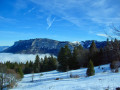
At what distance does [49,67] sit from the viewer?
43875mm

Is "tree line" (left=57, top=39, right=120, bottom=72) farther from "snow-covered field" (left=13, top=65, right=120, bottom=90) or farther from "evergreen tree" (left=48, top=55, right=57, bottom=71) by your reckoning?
"snow-covered field" (left=13, top=65, right=120, bottom=90)

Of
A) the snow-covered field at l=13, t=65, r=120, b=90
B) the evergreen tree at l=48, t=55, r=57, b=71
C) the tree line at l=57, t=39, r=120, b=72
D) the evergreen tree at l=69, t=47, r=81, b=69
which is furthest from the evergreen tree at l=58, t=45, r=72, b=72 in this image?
the snow-covered field at l=13, t=65, r=120, b=90

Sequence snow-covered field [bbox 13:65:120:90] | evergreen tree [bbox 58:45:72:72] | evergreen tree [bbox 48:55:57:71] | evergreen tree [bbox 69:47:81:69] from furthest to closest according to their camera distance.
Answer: evergreen tree [bbox 48:55:57:71] < evergreen tree [bbox 69:47:81:69] < evergreen tree [bbox 58:45:72:72] < snow-covered field [bbox 13:65:120:90]

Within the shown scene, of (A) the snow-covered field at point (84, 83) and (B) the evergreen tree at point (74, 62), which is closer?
(A) the snow-covered field at point (84, 83)

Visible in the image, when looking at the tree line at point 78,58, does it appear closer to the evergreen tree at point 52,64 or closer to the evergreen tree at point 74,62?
the evergreen tree at point 74,62

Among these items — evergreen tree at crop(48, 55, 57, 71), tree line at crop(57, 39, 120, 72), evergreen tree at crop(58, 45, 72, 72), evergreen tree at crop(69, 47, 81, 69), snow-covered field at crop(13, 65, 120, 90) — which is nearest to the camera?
snow-covered field at crop(13, 65, 120, 90)

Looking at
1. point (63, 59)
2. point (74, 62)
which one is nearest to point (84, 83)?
point (63, 59)

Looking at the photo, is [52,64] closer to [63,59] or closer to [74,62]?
[74,62]

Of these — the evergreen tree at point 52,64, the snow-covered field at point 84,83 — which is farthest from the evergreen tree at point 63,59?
the snow-covered field at point 84,83

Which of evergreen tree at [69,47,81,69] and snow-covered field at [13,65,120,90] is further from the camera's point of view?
evergreen tree at [69,47,81,69]

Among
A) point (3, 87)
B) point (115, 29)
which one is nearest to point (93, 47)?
point (3, 87)

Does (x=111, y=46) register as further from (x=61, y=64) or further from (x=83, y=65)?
(x=83, y=65)

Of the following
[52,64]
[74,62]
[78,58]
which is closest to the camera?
[74,62]

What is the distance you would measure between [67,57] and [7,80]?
655 inches
